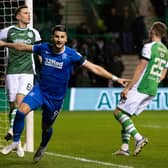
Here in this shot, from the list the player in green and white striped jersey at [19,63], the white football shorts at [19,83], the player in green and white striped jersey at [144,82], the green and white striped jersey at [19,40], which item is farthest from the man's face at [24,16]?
the player in green and white striped jersey at [144,82]

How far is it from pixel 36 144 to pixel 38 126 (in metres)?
4.51

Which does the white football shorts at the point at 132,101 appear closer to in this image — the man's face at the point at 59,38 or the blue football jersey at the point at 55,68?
the blue football jersey at the point at 55,68

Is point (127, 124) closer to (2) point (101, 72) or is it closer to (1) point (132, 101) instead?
(1) point (132, 101)

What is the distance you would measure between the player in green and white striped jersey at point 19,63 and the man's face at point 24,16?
22 millimetres

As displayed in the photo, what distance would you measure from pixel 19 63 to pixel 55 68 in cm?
216

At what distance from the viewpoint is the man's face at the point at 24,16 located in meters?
13.1

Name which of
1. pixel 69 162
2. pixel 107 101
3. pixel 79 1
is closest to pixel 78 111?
pixel 107 101

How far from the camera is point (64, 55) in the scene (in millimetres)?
11367

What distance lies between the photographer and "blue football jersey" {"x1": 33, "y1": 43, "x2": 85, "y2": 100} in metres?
11.4

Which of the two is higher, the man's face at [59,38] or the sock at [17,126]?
the man's face at [59,38]

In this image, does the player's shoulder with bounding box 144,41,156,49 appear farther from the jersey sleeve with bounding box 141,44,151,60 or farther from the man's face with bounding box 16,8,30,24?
the man's face with bounding box 16,8,30,24

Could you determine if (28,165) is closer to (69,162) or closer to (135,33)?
(69,162)

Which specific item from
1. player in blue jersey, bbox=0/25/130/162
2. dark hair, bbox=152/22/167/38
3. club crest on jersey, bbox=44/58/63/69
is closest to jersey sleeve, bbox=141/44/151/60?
dark hair, bbox=152/22/167/38

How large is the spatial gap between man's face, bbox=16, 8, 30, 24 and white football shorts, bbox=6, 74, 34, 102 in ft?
2.91
